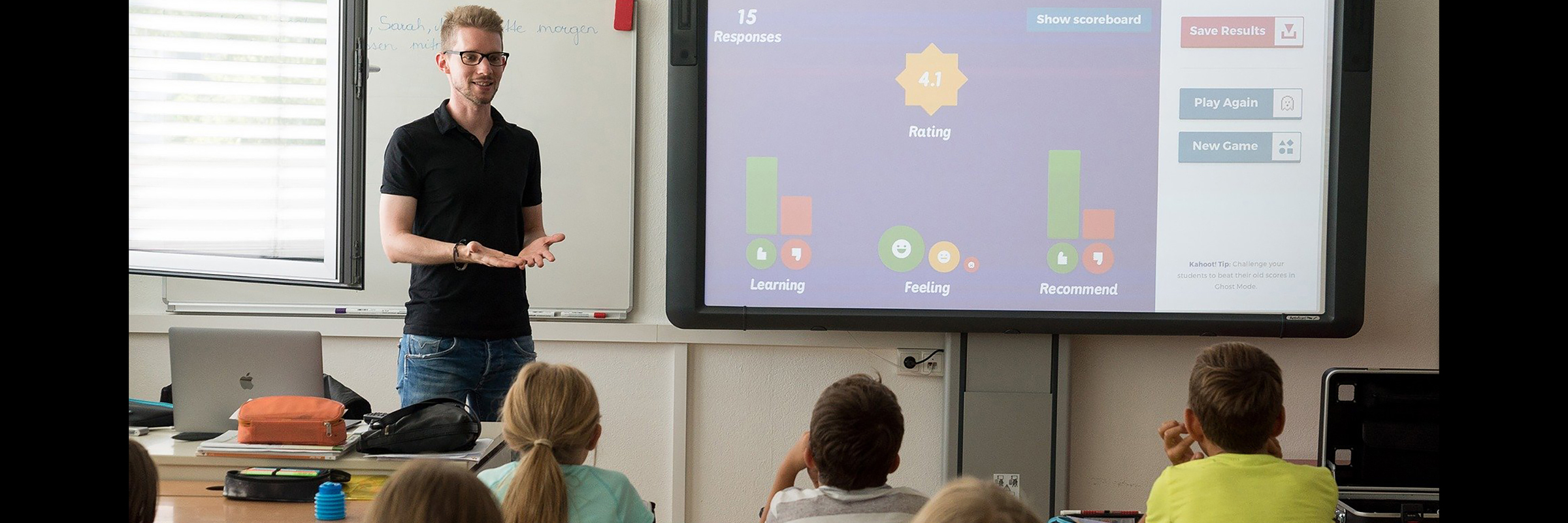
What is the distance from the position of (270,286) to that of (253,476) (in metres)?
1.82

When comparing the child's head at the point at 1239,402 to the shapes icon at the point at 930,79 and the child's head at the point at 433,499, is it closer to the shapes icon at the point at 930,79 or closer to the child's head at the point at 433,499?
the child's head at the point at 433,499

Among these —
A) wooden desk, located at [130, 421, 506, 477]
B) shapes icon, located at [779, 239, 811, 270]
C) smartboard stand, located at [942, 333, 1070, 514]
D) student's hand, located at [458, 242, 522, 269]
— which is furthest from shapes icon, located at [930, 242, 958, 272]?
wooden desk, located at [130, 421, 506, 477]

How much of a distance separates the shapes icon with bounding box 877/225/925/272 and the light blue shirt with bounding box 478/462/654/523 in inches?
65.8

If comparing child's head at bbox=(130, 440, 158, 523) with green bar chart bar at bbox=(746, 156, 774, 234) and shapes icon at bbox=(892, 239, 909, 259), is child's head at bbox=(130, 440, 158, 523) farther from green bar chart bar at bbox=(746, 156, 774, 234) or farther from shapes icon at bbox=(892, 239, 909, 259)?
shapes icon at bbox=(892, 239, 909, 259)

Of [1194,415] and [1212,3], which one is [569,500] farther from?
[1212,3]

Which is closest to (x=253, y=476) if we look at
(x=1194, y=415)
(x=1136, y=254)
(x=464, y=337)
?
(x=464, y=337)

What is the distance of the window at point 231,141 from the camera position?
125 inches

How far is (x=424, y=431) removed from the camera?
2029 millimetres

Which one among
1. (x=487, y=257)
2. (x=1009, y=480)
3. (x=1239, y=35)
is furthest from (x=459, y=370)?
(x=1239, y=35)

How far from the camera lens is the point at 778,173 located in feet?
10.8

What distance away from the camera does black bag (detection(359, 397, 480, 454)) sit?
2014mm

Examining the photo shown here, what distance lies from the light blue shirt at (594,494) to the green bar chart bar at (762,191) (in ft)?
5.30

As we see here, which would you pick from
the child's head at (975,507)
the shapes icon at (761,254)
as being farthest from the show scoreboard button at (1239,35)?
the child's head at (975,507)

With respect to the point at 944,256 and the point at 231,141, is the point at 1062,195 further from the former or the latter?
the point at 231,141
